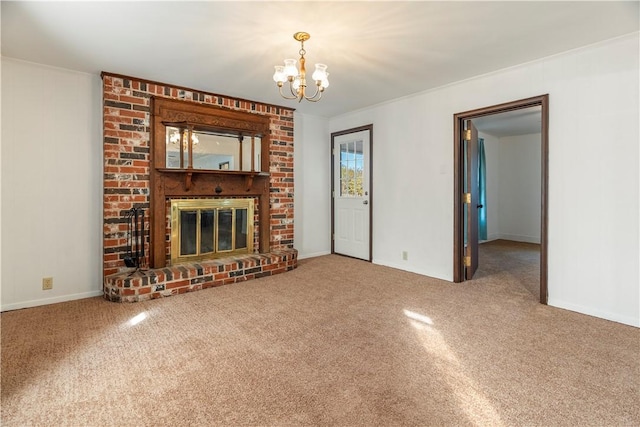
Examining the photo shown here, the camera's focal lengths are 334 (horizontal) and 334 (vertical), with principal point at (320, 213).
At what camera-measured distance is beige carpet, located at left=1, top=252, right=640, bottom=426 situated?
1606 mm

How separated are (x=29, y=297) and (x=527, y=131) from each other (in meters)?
8.03

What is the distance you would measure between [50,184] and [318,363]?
3141 millimetres

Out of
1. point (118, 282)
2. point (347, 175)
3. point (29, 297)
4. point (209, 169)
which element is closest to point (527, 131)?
point (347, 175)

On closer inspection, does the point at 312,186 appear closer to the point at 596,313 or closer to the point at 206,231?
the point at 206,231

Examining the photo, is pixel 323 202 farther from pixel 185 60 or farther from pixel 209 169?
pixel 185 60

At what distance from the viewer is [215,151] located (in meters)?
4.16

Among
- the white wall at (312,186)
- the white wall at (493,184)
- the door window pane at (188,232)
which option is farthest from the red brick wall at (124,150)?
the white wall at (493,184)

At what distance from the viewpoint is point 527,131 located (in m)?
6.58

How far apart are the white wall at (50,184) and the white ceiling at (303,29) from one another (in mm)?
259

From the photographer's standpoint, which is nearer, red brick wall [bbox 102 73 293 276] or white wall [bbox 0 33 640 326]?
white wall [bbox 0 33 640 326]

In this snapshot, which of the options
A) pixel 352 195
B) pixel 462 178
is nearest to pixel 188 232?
pixel 352 195


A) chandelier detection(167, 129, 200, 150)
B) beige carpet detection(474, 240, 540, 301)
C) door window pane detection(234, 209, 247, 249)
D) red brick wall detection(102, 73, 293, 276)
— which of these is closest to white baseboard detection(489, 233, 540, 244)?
beige carpet detection(474, 240, 540, 301)

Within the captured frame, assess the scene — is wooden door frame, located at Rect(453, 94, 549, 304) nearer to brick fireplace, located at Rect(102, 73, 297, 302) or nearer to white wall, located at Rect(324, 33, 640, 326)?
white wall, located at Rect(324, 33, 640, 326)

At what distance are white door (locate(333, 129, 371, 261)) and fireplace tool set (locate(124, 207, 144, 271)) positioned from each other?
290 cm
